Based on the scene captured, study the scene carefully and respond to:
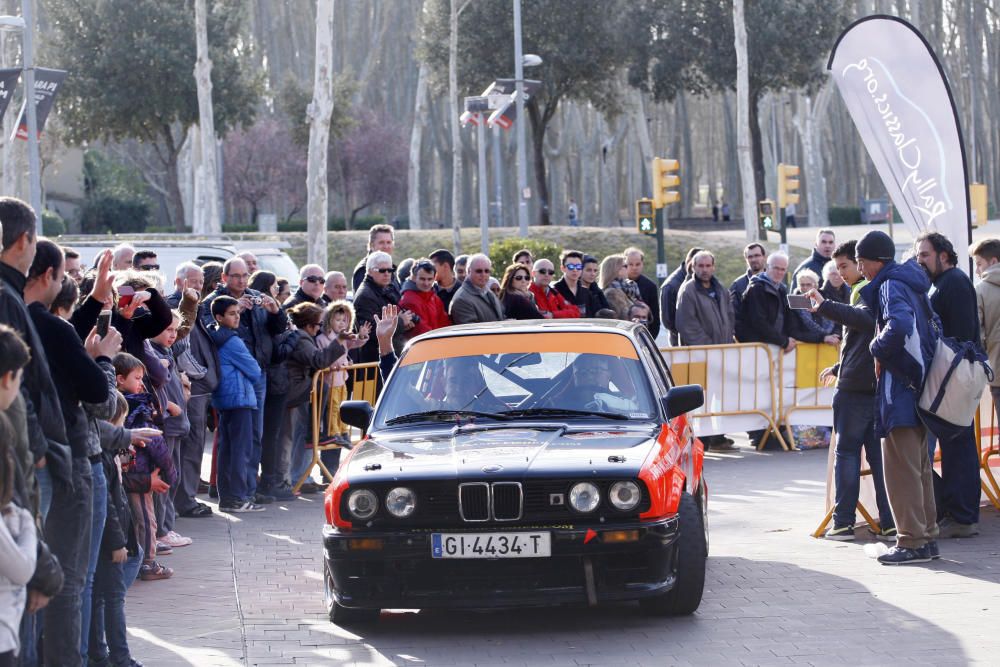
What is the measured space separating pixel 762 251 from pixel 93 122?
42.6 metres

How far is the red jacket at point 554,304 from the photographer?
15.7 meters

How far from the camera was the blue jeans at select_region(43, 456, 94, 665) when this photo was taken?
233 inches

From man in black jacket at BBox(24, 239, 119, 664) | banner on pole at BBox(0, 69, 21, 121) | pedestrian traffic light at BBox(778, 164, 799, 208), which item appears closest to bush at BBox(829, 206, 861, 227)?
pedestrian traffic light at BBox(778, 164, 799, 208)

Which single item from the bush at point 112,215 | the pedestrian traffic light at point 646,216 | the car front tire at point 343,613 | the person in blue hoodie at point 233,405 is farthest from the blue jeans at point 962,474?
the bush at point 112,215

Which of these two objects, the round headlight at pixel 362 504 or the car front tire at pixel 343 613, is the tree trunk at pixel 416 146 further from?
the round headlight at pixel 362 504

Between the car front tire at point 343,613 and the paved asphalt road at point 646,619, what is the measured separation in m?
0.06

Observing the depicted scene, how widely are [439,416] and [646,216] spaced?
23.4m

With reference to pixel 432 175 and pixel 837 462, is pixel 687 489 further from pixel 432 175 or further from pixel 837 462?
pixel 432 175

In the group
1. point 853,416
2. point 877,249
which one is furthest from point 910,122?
point 877,249

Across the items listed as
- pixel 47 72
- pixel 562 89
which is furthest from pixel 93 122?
pixel 47 72

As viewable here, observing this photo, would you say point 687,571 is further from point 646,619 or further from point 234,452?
point 234,452

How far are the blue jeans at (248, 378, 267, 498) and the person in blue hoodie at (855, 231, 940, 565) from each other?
200 inches

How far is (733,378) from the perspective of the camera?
15.6 m

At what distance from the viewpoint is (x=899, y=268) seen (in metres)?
9.34
